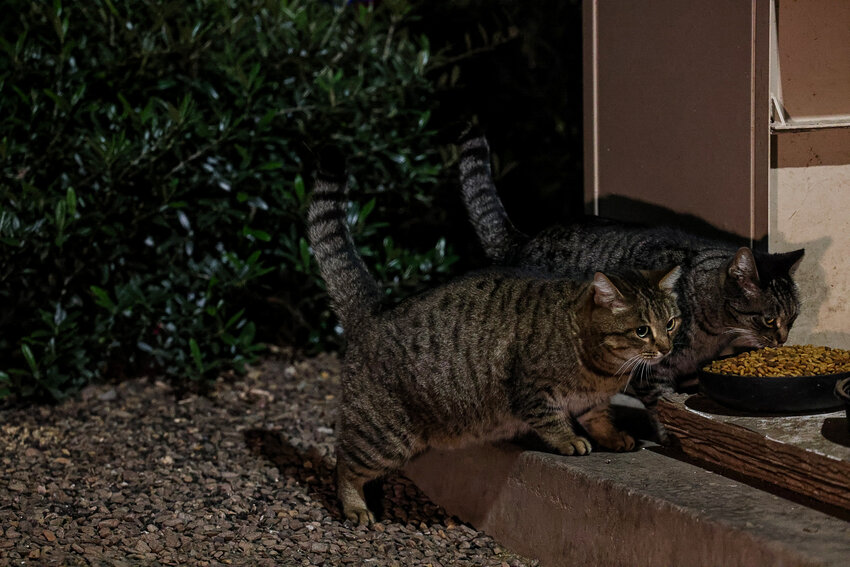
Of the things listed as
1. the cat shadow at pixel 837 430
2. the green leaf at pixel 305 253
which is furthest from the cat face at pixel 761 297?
the green leaf at pixel 305 253

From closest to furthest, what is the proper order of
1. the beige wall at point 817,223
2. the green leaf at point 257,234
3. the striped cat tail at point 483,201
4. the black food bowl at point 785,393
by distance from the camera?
1. the black food bowl at point 785,393
2. the beige wall at point 817,223
3. the striped cat tail at point 483,201
4. the green leaf at point 257,234

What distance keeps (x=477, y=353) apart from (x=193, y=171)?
258cm

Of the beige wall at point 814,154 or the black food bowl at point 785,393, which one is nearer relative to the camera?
the black food bowl at point 785,393

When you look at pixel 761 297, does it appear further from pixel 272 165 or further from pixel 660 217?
pixel 272 165

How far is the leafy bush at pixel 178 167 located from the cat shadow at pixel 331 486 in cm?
82

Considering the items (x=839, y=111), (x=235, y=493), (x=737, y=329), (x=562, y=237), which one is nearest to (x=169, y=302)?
(x=235, y=493)

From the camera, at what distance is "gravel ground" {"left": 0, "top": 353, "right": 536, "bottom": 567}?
14.0ft

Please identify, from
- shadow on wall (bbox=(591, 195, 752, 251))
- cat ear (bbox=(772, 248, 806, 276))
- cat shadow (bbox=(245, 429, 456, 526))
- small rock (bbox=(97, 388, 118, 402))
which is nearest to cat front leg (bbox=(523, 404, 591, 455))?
cat shadow (bbox=(245, 429, 456, 526))

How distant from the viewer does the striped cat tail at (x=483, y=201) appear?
545 cm

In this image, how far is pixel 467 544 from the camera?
14.5 feet

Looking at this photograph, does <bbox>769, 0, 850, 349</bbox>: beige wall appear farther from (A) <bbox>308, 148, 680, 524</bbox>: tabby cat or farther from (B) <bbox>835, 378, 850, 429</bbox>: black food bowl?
(B) <bbox>835, 378, 850, 429</bbox>: black food bowl

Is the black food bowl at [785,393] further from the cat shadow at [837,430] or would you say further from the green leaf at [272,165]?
the green leaf at [272,165]

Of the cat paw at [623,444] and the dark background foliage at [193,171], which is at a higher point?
the dark background foliage at [193,171]

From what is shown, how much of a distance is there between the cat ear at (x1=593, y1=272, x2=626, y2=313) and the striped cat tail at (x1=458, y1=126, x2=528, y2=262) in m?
1.31
